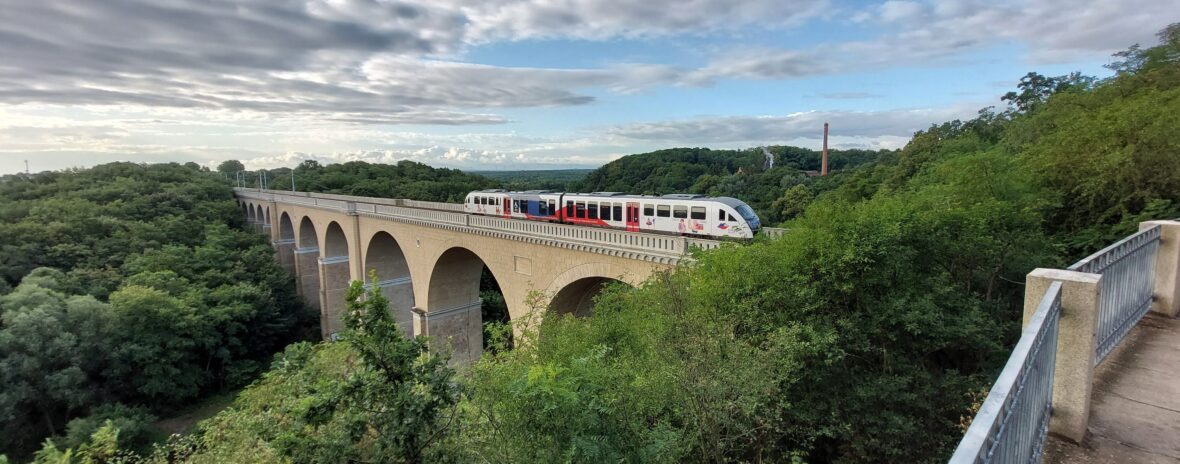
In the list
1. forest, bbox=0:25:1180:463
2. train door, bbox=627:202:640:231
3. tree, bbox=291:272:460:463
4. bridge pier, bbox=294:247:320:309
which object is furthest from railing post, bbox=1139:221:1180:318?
bridge pier, bbox=294:247:320:309

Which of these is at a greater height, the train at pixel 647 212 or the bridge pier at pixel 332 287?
the train at pixel 647 212

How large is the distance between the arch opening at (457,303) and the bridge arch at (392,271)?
522 centimetres

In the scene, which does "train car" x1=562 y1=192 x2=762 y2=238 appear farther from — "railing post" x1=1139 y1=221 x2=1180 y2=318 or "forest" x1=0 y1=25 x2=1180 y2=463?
"railing post" x1=1139 y1=221 x2=1180 y2=318

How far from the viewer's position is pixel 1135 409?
4.36 metres

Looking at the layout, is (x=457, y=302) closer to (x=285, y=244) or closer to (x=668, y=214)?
(x=668, y=214)

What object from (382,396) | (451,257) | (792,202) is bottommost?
(451,257)

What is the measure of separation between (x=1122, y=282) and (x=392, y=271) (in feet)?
111

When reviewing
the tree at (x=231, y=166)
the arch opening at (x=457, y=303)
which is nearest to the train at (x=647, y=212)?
the arch opening at (x=457, y=303)

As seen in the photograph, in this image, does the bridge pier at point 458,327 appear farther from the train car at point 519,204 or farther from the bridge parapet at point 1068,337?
the bridge parapet at point 1068,337

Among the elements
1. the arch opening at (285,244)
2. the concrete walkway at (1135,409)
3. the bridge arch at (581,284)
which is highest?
the concrete walkway at (1135,409)

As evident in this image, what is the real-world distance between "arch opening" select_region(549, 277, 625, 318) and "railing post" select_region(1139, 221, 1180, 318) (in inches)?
461

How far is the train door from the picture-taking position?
57.0ft

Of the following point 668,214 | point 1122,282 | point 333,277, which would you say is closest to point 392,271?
point 333,277

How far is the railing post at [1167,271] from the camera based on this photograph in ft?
21.1
